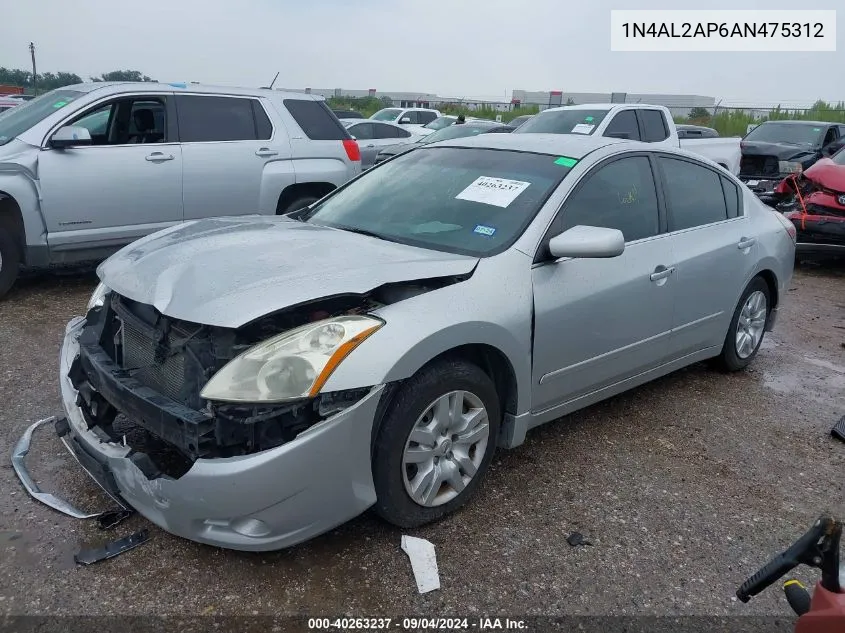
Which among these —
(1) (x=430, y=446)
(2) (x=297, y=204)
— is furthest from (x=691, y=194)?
(2) (x=297, y=204)

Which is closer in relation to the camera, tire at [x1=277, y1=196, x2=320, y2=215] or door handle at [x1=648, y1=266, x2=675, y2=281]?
door handle at [x1=648, y1=266, x2=675, y2=281]

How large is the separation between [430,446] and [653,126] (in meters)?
9.06

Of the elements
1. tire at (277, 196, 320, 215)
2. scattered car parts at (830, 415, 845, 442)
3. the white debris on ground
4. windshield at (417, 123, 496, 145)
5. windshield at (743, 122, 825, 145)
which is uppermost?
windshield at (417, 123, 496, 145)

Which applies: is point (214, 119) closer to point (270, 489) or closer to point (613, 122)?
point (270, 489)

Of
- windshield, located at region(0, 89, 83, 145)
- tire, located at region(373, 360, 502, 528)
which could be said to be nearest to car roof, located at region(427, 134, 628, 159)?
tire, located at region(373, 360, 502, 528)

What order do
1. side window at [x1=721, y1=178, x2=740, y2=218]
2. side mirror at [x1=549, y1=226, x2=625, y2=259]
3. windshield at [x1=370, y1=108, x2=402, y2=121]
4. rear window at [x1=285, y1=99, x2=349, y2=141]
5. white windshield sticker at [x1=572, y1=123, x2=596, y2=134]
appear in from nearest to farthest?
side mirror at [x1=549, y1=226, x2=625, y2=259] < side window at [x1=721, y1=178, x2=740, y2=218] < rear window at [x1=285, y1=99, x2=349, y2=141] < white windshield sticker at [x1=572, y1=123, x2=596, y2=134] < windshield at [x1=370, y1=108, x2=402, y2=121]

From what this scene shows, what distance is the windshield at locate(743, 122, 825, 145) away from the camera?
13250mm

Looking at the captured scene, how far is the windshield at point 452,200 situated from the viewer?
335 centimetres

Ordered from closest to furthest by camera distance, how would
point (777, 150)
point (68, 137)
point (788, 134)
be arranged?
point (68, 137) < point (777, 150) < point (788, 134)

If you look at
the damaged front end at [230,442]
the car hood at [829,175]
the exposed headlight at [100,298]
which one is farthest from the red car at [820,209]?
the exposed headlight at [100,298]

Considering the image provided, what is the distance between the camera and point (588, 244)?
3133 mm

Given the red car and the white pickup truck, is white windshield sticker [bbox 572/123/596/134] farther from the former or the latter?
the red car

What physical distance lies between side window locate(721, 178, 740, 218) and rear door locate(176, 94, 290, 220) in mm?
4167

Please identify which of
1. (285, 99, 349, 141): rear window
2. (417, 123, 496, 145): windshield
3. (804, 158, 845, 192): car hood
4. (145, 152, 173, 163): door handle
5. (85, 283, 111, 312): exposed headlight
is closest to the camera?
(85, 283, 111, 312): exposed headlight
